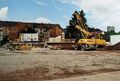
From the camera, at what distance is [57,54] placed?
36000mm

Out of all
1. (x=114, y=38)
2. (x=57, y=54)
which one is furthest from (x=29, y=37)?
(x=57, y=54)

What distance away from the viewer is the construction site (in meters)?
17.2

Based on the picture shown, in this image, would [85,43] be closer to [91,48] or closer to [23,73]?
[91,48]

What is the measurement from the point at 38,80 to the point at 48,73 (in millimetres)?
2470

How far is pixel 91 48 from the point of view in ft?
176

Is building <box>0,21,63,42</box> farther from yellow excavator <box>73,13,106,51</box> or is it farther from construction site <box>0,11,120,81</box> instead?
yellow excavator <box>73,13,106,51</box>

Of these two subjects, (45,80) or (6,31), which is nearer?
(45,80)

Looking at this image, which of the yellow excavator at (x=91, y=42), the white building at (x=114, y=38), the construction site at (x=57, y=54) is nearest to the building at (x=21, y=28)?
the construction site at (x=57, y=54)

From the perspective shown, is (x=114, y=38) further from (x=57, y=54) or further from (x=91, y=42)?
(x=57, y=54)

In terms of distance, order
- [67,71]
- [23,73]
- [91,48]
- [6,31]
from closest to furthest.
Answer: [23,73], [67,71], [91,48], [6,31]

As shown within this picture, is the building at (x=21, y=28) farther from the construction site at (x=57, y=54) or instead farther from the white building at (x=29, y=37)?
the white building at (x=29, y=37)

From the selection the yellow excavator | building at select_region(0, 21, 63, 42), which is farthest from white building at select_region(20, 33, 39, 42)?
the yellow excavator

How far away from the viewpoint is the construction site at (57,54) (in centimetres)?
1725

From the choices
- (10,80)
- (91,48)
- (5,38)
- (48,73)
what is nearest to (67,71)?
(48,73)
